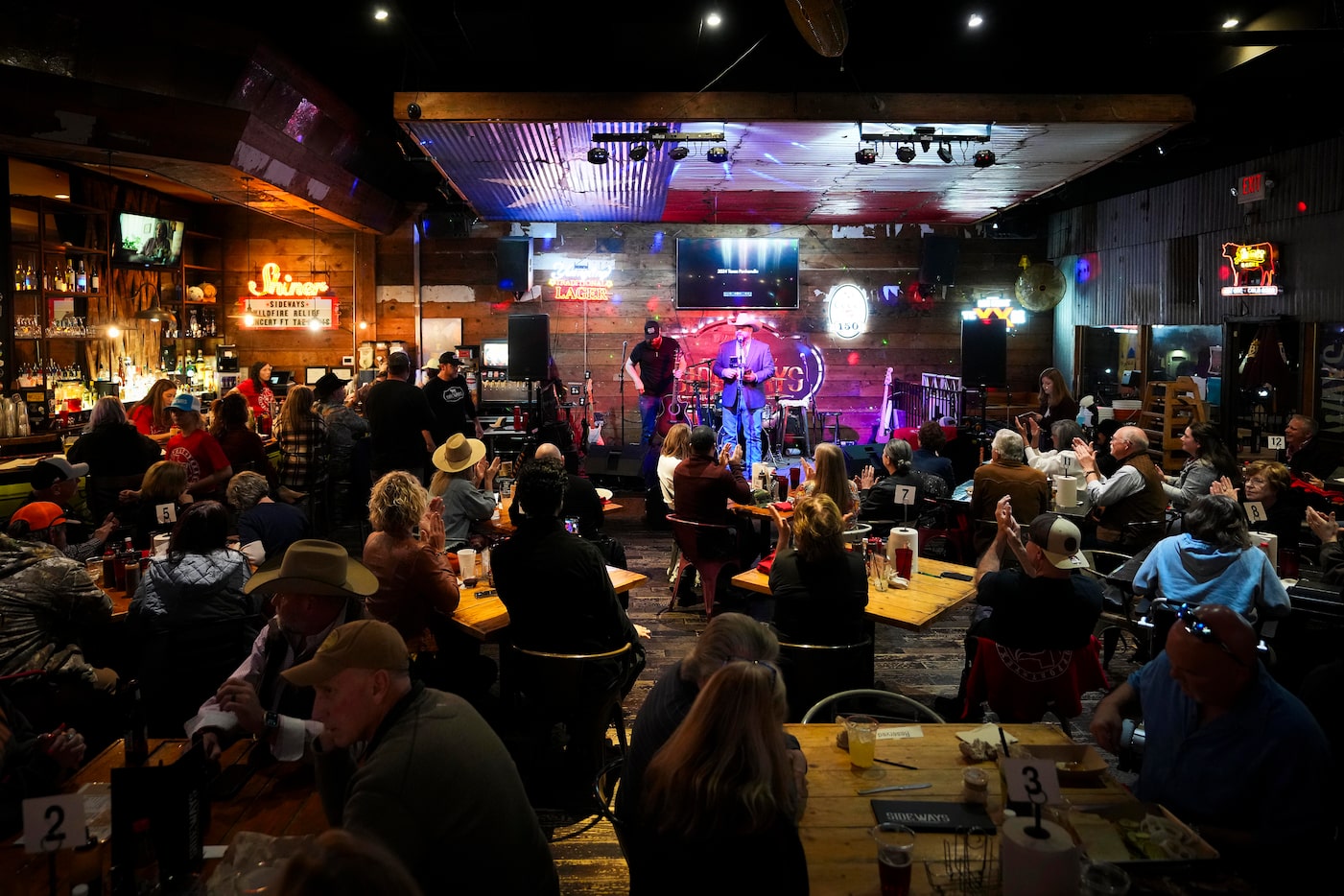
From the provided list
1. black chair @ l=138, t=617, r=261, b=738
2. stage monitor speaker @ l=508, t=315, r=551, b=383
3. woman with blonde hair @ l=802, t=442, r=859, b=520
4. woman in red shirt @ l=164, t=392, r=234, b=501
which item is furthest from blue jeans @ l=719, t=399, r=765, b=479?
black chair @ l=138, t=617, r=261, b=738

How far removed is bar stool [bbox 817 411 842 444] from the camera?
45.8ft

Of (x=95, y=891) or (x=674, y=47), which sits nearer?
(x=95, y=891)

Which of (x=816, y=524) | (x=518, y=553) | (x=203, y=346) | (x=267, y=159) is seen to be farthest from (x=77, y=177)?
(x=816, y=524)

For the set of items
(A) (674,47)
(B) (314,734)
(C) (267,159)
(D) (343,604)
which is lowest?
(B) (314,734)

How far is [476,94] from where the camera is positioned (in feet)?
23.8

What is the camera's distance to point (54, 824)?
1.91 metres

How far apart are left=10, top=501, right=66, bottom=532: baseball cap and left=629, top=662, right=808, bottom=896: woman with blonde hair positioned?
13.7 ft

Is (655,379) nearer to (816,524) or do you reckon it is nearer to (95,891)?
(816,524)

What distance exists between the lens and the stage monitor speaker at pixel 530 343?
12.7m

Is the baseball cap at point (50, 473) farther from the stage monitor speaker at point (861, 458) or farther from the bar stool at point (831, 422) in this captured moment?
the bar stool at point (831, 422)

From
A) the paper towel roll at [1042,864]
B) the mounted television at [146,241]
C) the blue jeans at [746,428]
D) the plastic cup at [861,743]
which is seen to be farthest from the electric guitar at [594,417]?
the paper towel roll at [1042,864]

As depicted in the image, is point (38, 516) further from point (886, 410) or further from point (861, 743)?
point (886, 410)

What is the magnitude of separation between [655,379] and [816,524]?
28.5ft

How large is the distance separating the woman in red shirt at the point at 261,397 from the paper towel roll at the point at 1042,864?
10.0 metres
